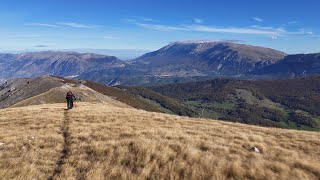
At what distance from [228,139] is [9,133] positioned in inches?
713

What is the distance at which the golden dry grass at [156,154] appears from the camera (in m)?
18.6

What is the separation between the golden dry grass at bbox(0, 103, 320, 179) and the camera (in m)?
18.6

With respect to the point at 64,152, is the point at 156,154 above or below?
above

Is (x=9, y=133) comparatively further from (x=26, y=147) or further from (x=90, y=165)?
(x=90, y=165)

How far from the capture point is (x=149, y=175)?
1862 cm

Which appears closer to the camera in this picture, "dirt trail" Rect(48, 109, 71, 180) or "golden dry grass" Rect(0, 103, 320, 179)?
"golden dry grass" Rect(0, 103, 320, 179)

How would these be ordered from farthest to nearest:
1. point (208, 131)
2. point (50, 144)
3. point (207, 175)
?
point (208, 131) < point (50, 144) < point (207, 175)

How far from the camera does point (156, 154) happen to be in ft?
70.5

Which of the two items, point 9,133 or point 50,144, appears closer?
point 50,144

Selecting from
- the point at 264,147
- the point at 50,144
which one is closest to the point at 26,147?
the point at 50,144

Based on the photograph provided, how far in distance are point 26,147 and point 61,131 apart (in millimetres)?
5874

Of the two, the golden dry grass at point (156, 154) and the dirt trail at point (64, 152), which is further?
the dirt trail at point (64, 152)

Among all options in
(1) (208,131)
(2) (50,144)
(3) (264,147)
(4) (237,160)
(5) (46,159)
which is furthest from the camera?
(1) (208,131)

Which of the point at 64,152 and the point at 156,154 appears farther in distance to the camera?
the point at 64,152
